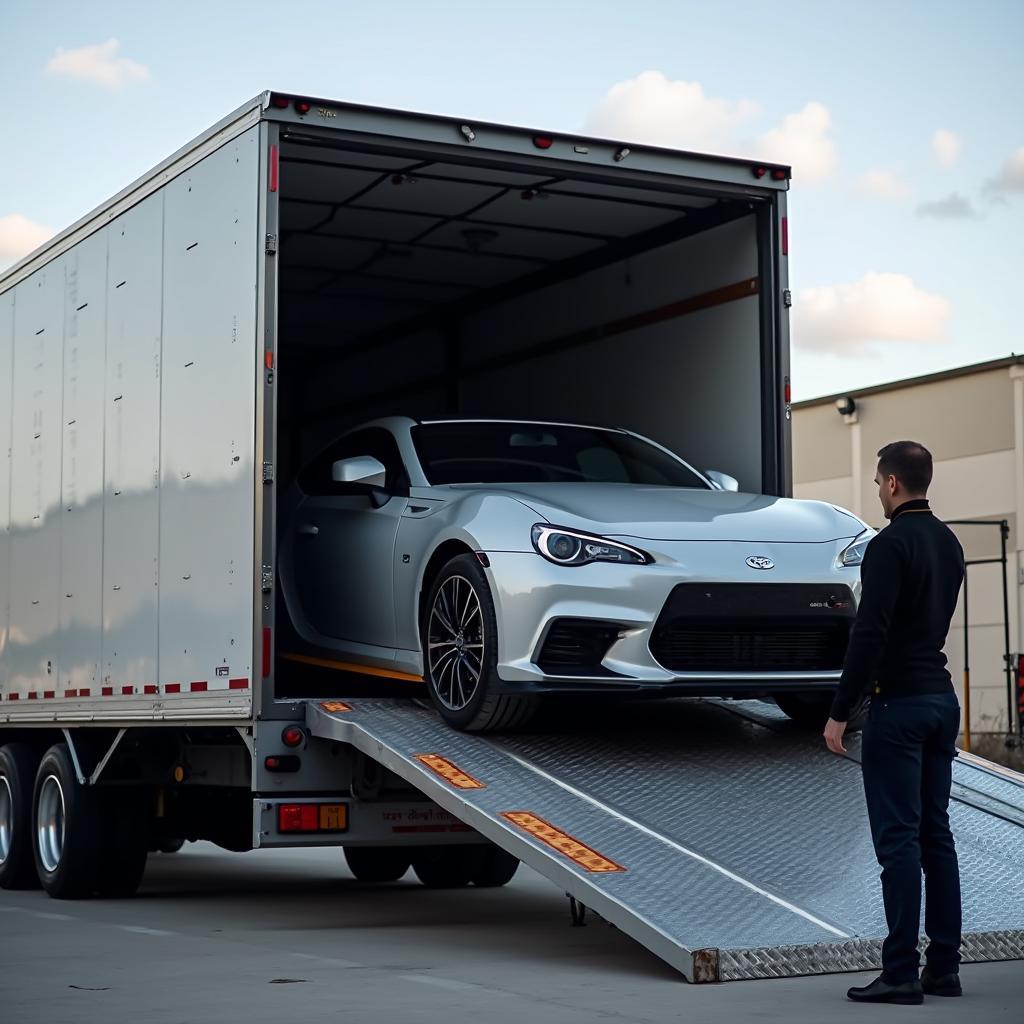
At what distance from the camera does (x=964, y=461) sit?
31047 mm

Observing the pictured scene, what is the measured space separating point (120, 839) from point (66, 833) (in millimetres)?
312

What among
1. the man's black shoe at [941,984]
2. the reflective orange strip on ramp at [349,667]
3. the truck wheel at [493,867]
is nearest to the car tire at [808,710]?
the reflective orange strip on ramp at [349,667]

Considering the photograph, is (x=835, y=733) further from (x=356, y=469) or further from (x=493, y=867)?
(x=493, y=867)

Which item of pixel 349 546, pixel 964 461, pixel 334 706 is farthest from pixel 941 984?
pixel 964 461

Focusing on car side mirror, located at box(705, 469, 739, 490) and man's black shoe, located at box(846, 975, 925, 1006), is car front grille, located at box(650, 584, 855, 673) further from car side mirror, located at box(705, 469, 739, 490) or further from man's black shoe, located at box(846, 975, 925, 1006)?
man's black shoe, located at box(846, 975, 925, 1006)

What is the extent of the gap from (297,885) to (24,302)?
411 cm

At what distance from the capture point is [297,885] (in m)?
11.5

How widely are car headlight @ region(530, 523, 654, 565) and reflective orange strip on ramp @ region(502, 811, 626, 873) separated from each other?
1.21 metres

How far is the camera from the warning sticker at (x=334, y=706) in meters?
8.05

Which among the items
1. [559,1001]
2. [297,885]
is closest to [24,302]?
[297,885]

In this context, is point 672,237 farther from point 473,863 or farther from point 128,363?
point 473,863

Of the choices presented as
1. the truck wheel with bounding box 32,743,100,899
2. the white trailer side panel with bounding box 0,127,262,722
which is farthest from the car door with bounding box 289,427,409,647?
the truck wheel with bounding box 32,743,100,899

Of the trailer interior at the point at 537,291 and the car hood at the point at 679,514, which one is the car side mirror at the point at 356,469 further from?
the trailer interior at the point at 537,291

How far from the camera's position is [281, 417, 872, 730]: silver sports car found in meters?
7.59
